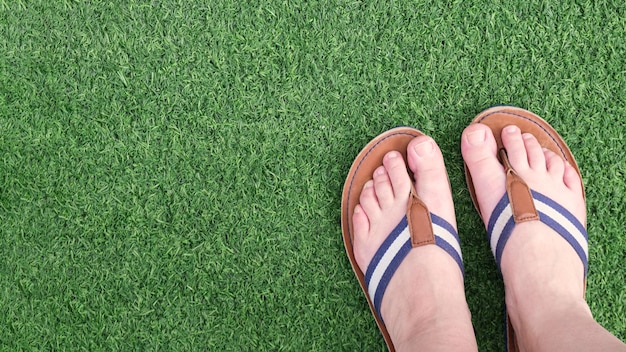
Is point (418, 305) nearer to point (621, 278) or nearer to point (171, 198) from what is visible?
point (621, 278)

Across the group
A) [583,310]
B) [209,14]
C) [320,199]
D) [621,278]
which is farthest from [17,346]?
[621,278]

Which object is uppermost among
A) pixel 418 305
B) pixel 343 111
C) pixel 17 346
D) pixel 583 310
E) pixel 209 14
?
pixel 209 14

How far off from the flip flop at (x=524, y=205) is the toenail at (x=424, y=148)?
0.41ft

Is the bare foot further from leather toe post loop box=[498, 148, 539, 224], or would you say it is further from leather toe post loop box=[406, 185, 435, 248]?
leather toe post loop box=[498, 148, 539, 224]

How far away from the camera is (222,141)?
122cm

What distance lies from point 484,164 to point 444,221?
0.50 feet

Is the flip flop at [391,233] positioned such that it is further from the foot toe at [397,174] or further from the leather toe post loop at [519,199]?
the leather toe post loop at [519,199]

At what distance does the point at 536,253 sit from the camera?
1.12 m

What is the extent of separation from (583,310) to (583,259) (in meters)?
0.14

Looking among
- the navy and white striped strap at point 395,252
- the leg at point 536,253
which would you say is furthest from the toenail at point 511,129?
the navy and white striped strap at point 395,252

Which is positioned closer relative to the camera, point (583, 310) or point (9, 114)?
point (583, 310)

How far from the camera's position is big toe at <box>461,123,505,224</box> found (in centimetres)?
117

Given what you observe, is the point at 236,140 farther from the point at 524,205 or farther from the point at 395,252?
the point at 524,205

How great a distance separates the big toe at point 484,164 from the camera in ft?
3.83
